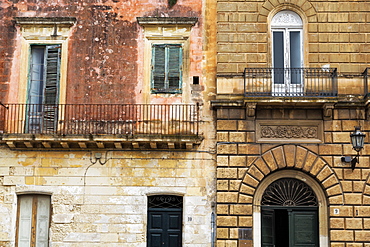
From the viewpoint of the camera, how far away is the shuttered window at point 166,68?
537 inches

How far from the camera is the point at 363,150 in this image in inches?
507

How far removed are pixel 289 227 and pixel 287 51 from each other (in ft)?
16.0

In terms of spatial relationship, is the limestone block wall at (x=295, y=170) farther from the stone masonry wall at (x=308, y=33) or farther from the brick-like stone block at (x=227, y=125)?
the stone masonry wall at (x=308, y=33)

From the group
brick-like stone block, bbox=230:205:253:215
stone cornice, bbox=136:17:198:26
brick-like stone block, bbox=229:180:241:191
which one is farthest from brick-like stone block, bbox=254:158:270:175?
stone cornice, bbox=136:17:198:26

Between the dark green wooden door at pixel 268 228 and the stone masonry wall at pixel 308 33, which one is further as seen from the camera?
the stone masonry wall at pixel 308 33

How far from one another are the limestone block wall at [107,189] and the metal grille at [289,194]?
1.61m

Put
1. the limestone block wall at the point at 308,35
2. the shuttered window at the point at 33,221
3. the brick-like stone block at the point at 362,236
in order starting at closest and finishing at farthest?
the brick-like stone block at the point at 362,236 < the shuttered window at the point at 33,221 < the limestone block wall at the point at 308,35

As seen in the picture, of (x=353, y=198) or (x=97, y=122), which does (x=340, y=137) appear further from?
(x=97, y=122)

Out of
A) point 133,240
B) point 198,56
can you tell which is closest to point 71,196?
point 133,240

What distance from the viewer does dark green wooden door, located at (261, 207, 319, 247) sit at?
12812 mm

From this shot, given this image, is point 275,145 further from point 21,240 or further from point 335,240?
point 21,240

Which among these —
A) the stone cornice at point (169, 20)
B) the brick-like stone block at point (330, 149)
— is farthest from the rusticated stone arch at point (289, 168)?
the stone cornice at point (169, 20)

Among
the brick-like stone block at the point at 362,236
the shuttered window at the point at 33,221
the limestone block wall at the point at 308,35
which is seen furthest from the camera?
the limestone block wall at the point at 308,35

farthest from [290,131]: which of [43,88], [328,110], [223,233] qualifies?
[43,88]
